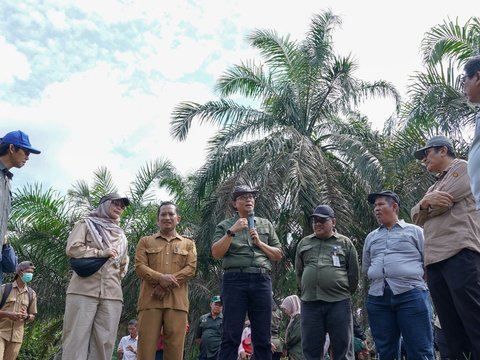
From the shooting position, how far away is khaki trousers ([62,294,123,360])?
4.78 meters

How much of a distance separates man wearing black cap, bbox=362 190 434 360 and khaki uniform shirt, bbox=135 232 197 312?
173cm

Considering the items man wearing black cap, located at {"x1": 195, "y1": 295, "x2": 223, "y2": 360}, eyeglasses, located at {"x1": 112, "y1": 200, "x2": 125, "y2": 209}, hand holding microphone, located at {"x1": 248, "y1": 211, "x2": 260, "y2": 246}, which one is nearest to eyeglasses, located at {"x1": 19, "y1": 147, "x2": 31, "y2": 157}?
eyeglasses, located at {"x1": 112, "y1": 200, "x2": 125, "y2": 209}

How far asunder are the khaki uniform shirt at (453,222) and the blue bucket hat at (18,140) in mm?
3125

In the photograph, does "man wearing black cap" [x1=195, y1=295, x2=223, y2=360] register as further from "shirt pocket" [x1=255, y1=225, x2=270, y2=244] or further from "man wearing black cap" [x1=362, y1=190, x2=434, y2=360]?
"man wearing black cap" [x1=362, y1=190, x2=434, y2=360]

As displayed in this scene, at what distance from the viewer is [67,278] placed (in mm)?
13914

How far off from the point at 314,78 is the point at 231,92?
1.95m

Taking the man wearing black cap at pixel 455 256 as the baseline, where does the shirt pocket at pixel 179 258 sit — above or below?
above

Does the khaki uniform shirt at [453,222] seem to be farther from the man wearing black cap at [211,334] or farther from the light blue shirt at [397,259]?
the man wearing black cap at [211,334]

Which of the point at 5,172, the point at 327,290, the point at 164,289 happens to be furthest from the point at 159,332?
the point at 5,172

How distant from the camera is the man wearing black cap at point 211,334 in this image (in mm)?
8039

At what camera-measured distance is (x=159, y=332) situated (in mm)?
5051

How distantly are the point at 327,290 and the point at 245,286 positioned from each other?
766mm

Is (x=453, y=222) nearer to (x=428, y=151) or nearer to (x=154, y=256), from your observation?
(x=428, y=151)

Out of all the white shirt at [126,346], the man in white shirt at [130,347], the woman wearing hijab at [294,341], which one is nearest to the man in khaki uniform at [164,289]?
the woman wearing hijab at [294,341]
